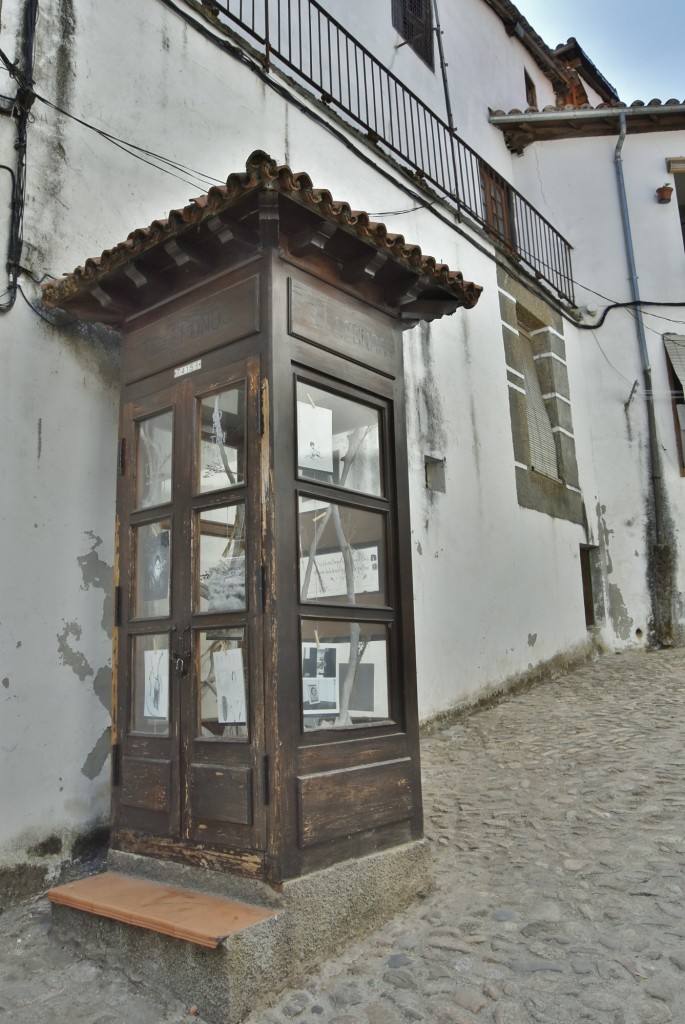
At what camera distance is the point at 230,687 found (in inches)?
136

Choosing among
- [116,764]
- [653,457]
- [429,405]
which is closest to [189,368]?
[116,764]

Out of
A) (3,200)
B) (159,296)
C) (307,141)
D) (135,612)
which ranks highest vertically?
(307,141)

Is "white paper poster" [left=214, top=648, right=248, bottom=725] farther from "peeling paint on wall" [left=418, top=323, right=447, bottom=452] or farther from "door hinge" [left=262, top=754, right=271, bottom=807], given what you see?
"peeling paint on wall" [left=418, top=323, right=447, bottom=452]

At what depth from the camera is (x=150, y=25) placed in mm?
5387

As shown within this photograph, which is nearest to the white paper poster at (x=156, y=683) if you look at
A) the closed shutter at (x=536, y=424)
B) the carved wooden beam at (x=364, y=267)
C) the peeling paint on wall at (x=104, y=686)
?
the peeling paint on wall at (x=104, y=686)

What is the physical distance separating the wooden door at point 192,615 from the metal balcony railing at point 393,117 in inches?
147

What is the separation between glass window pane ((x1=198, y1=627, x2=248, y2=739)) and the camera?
3416 mm

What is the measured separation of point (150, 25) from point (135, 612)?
158 inches

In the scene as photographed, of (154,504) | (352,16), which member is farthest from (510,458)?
(154,504)

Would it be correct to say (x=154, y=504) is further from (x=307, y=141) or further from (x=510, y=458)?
(x=510, y=458)

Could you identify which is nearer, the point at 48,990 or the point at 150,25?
the point at 48,990

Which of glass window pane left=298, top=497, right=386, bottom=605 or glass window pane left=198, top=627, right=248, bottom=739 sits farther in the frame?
glass window pane left=298, top=497, right=386, bottom=605

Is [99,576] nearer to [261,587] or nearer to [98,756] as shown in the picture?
[98,756]

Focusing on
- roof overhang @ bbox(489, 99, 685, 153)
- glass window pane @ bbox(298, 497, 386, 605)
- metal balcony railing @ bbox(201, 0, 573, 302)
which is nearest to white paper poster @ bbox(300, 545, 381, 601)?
glass window pane @ bbox(298, 497, 386, 605)
